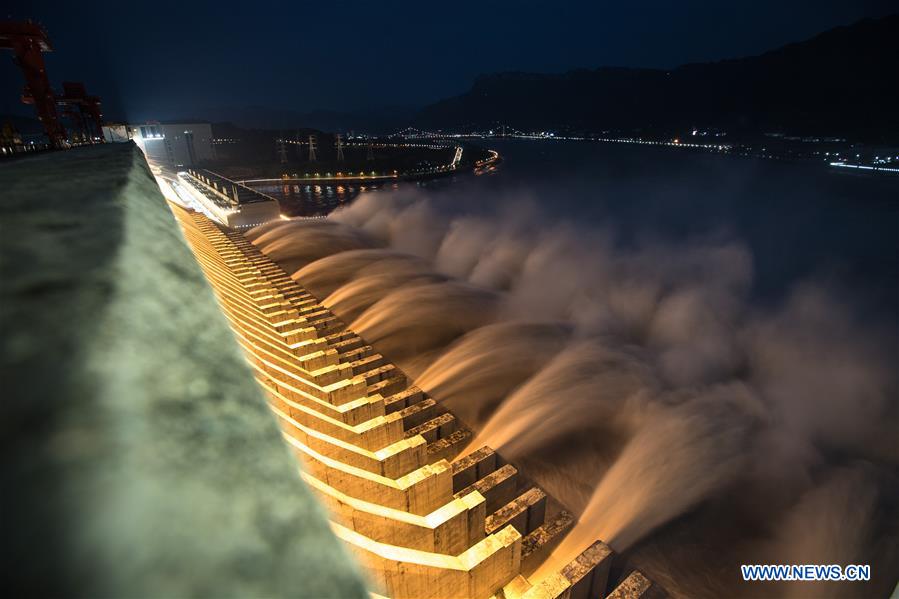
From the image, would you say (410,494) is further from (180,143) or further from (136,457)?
(180,143)

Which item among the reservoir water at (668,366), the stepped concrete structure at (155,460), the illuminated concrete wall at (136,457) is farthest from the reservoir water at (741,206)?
the illuminated concrete wall at (136,457)

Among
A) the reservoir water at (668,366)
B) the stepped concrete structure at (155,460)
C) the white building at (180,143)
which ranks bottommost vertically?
the reservoir water at (668,366)

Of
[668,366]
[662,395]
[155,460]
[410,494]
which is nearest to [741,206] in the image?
[668,366]

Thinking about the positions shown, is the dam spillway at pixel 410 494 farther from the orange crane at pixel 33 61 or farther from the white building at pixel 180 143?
the white building at pixel 180 143

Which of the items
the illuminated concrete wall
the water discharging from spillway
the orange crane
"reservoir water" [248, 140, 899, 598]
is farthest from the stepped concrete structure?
the orange crane

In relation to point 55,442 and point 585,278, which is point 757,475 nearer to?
point 55,442

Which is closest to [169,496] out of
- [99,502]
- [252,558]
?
[99,502]
